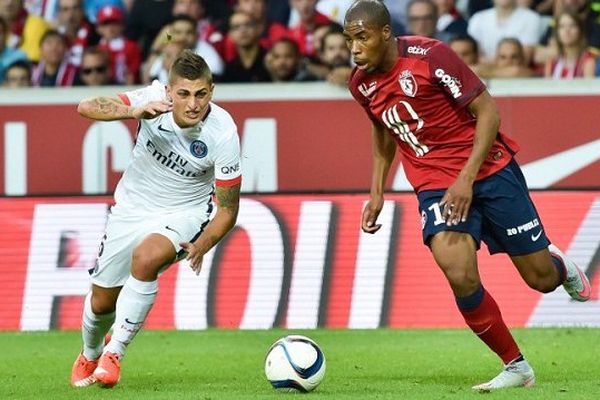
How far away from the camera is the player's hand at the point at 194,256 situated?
24.8 ft

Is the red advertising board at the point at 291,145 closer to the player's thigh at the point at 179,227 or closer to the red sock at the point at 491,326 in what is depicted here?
the player's thigh at the point at 179,227

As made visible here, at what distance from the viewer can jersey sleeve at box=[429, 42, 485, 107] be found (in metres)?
7.60

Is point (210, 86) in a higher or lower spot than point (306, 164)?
higher

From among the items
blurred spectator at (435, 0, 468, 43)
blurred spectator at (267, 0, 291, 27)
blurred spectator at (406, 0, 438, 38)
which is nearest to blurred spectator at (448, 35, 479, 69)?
blurred spectator at (435, 0, 468, 43)

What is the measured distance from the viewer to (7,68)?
14.6 meters

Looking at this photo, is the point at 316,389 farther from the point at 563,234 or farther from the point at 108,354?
the point at 563,234

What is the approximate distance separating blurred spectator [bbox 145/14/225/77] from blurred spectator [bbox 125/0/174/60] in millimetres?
181

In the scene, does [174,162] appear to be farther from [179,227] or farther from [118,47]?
[118,47]

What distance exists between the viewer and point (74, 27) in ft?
49.2

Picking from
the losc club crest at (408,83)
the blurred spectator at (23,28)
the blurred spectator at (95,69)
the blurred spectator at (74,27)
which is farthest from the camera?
the blurred spectator at (23,28)

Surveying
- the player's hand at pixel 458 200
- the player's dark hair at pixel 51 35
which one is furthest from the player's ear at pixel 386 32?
the player's dark hair at pixel 51 35

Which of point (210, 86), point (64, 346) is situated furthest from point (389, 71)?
point (64, 346)

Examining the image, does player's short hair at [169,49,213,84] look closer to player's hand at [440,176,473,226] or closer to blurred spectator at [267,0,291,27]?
player's hand at [440,176,473,226]

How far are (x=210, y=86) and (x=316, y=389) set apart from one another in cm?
182
